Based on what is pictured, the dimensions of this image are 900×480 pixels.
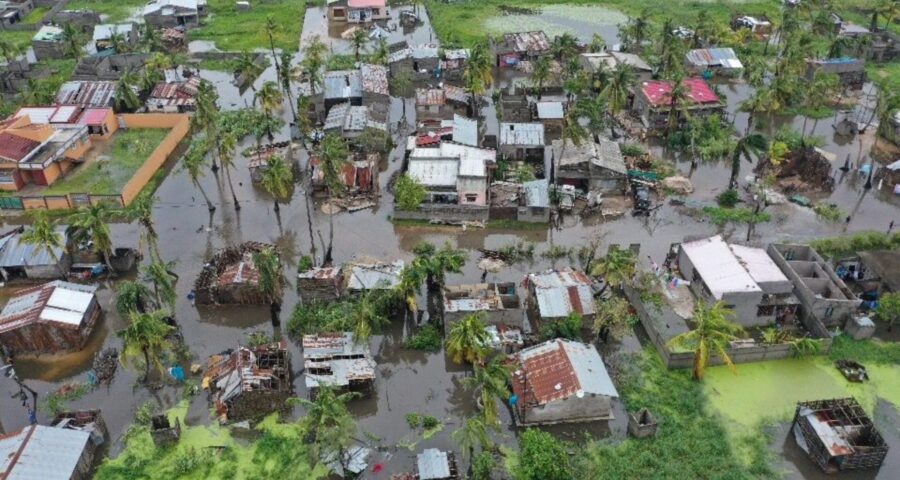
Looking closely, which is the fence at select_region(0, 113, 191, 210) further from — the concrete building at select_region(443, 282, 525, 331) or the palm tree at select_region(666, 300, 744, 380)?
the palm tree at select_region(666, 300, 744, 380)

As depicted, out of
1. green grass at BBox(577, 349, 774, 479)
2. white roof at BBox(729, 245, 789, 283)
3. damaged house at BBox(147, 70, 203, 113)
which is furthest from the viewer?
damaged house at BBox(147, 70, 203, 113)

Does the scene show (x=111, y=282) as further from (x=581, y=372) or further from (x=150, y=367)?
(x=581, y=372)

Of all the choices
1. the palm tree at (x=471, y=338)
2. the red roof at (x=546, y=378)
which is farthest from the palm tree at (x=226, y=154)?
the red roof at (x=546, y=378)

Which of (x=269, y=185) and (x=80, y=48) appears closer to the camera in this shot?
(x=269, y=185)

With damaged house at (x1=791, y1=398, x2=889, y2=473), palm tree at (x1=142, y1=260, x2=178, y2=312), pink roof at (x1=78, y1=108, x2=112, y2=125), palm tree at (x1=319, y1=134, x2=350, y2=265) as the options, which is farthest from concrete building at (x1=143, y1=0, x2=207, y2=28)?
damaged house at (x1=791, y1=398, x2=889, y2=473)

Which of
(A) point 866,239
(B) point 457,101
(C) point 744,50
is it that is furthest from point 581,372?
(C) point 744,50

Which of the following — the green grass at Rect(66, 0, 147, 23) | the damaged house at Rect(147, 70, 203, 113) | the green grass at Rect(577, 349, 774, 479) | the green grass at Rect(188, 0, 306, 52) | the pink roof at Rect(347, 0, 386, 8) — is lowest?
the green grass at Rect(577, 349, 774, 479)

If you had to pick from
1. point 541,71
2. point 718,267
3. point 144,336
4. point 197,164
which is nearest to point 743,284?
point 718,267
